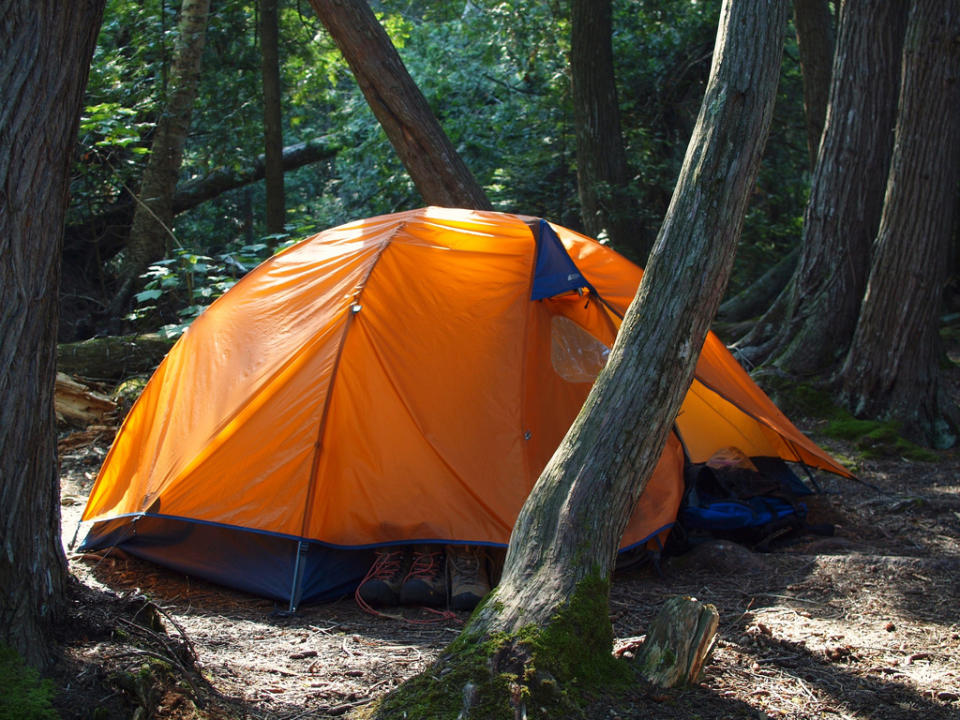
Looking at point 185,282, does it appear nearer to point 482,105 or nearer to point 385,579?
point 385,579

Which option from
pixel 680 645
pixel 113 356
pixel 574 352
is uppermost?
pixel 574 352

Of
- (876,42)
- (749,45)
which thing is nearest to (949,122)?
(876,42)

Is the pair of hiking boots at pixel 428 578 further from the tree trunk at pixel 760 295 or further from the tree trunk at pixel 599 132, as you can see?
the tree trunk at pixel 760 295

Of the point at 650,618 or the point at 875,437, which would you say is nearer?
the point at 650,618

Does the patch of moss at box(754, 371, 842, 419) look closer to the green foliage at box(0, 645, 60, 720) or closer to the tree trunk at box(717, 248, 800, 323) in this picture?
the tree trunk at box(717, 248, 800, 323)

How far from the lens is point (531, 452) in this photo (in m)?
4.50

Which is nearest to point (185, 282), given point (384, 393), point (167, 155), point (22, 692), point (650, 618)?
point (167, 155)

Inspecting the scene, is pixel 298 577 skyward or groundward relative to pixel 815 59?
groundward

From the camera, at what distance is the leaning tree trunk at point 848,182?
7152mm

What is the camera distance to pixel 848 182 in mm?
7258

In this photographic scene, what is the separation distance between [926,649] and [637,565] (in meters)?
1.46

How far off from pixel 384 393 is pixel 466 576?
3.29ft

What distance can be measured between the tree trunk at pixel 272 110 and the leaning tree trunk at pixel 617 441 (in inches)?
309

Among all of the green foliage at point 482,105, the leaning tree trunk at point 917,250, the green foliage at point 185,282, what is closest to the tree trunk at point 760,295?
the green foliage at point 482,105
